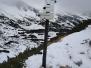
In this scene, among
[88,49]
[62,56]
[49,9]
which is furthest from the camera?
[88,49]

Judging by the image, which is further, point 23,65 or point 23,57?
point 23,57

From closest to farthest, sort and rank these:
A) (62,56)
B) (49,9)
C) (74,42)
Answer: (49,9) < (62,56) < (74,42)

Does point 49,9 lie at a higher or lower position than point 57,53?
higher

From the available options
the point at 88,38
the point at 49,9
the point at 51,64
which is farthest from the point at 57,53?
the point at 49,9

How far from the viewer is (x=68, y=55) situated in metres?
12.5

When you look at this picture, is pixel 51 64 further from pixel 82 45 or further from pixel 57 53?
pixel 82 45

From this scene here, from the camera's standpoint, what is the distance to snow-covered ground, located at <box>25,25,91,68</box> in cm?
1168

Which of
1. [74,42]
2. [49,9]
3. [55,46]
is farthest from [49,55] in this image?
A: [49,9]

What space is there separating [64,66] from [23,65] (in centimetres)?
160

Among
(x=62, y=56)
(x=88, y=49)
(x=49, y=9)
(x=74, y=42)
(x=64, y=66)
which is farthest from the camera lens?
(x=74, y=42)

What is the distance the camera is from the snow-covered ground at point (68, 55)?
38.3ft

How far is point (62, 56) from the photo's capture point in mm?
12391

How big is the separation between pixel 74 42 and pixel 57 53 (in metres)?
1.80

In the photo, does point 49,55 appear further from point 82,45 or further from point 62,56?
point 82,45
